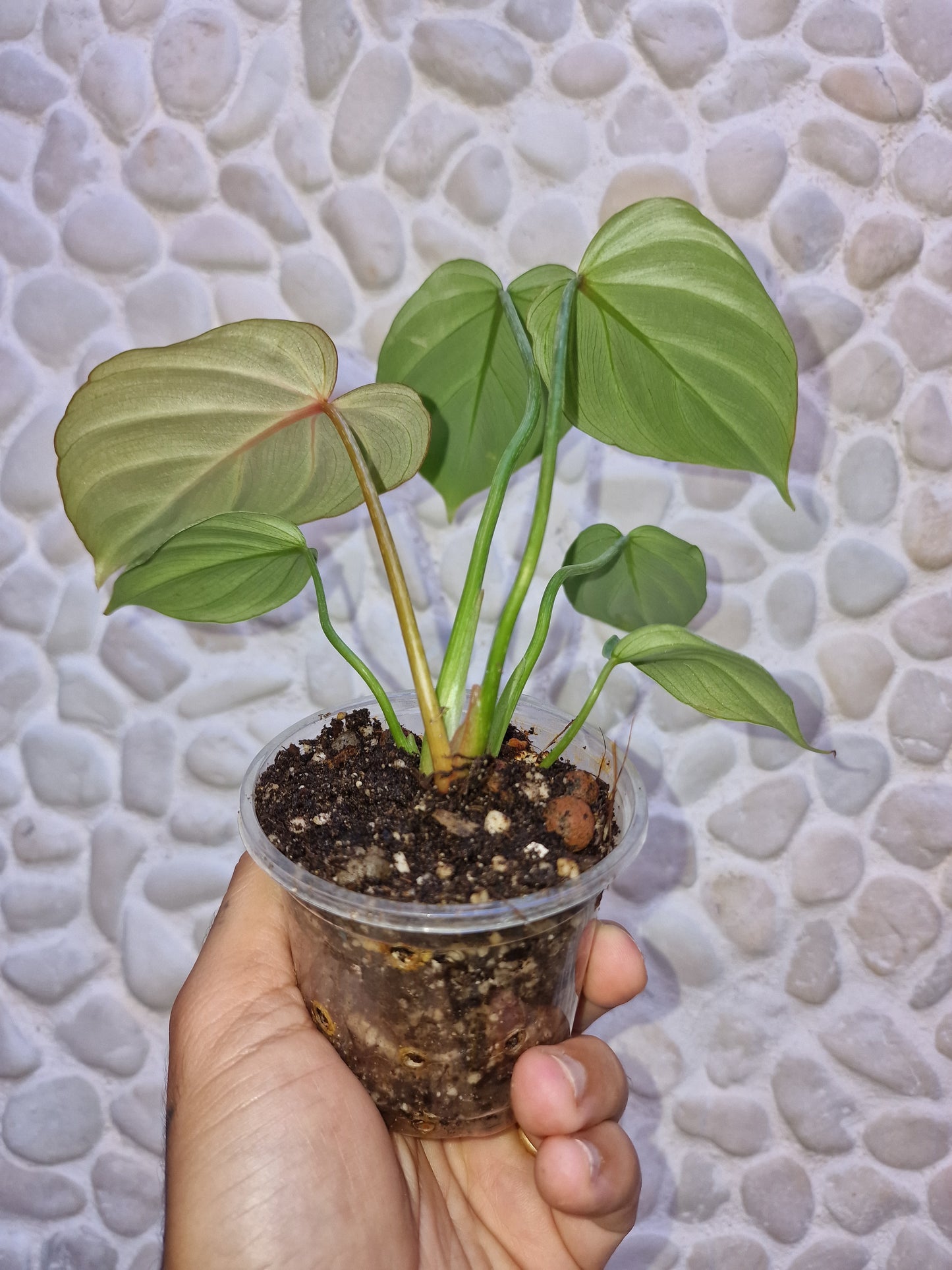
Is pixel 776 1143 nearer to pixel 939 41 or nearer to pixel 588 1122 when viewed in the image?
pixel 588 1122

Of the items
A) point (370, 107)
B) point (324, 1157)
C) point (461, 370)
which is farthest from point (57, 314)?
point (324, 1157)

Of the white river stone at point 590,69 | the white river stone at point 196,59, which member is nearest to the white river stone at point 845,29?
the white river stone at point 590,69

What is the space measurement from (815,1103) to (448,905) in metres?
1.01

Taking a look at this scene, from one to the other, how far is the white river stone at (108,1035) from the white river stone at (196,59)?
118 centimetres

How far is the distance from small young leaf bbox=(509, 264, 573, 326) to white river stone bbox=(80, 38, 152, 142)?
68cm

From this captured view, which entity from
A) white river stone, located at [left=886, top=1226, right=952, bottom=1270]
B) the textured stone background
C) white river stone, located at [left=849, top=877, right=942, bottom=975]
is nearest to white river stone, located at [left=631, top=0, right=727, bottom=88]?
the textured stone background

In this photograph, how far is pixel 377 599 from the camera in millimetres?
1296

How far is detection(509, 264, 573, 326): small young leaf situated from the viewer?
725mm

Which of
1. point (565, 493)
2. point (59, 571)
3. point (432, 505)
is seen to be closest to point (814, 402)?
point (565, 493)

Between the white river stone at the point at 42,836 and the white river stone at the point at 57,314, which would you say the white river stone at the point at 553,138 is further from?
the white river stone at the point at 42,836

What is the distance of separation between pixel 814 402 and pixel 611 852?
0.77 metres

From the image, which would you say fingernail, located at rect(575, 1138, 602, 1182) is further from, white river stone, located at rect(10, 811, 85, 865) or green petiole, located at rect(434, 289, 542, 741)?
white river stone, located at rect(10, 811, 85, 865)

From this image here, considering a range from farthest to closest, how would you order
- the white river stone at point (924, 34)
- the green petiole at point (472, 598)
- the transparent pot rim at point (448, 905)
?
the white river stone at point (924, 34)
the green petiole at point (472, 598)
the transparent pot rim at point (448, 905)

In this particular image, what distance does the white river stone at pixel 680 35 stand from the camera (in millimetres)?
1104
